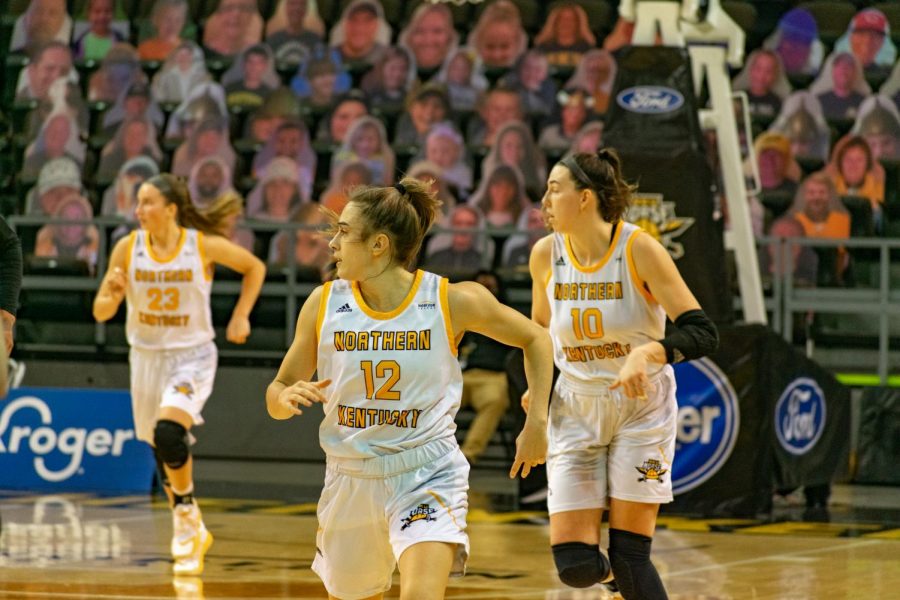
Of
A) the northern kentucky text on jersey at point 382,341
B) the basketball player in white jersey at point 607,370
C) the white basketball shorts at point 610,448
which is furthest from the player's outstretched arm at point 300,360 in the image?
the white basketball shorts at point 610,448

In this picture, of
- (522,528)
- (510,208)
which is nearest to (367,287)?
(522,528)

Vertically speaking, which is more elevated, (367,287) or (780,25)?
(780,25)

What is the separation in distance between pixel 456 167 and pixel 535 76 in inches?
59.4

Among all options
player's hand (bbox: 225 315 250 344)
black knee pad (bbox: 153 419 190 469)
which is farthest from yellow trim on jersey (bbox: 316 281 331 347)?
Result: player's hand (bbox: 225 315 250 344)

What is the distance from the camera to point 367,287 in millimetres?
5059

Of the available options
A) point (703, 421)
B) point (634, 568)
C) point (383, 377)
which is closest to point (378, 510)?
point (383, 377)

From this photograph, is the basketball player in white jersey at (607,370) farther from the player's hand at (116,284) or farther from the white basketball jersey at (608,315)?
the player's hand at (116,284)

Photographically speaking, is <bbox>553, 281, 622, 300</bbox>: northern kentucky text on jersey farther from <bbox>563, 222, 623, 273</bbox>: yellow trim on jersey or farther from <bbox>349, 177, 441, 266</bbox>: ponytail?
<bbox>349, 177, 441, 266</bbox>: ponytail

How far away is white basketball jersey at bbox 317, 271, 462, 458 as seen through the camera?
4922mm

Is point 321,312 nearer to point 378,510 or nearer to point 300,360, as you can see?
point 300,360

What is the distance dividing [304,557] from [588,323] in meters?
3.32

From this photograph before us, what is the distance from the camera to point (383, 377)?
4.93 metres

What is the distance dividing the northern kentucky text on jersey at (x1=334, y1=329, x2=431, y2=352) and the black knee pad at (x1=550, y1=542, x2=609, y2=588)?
1434 millimetres

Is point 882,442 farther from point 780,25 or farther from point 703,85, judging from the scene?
point 780,25
